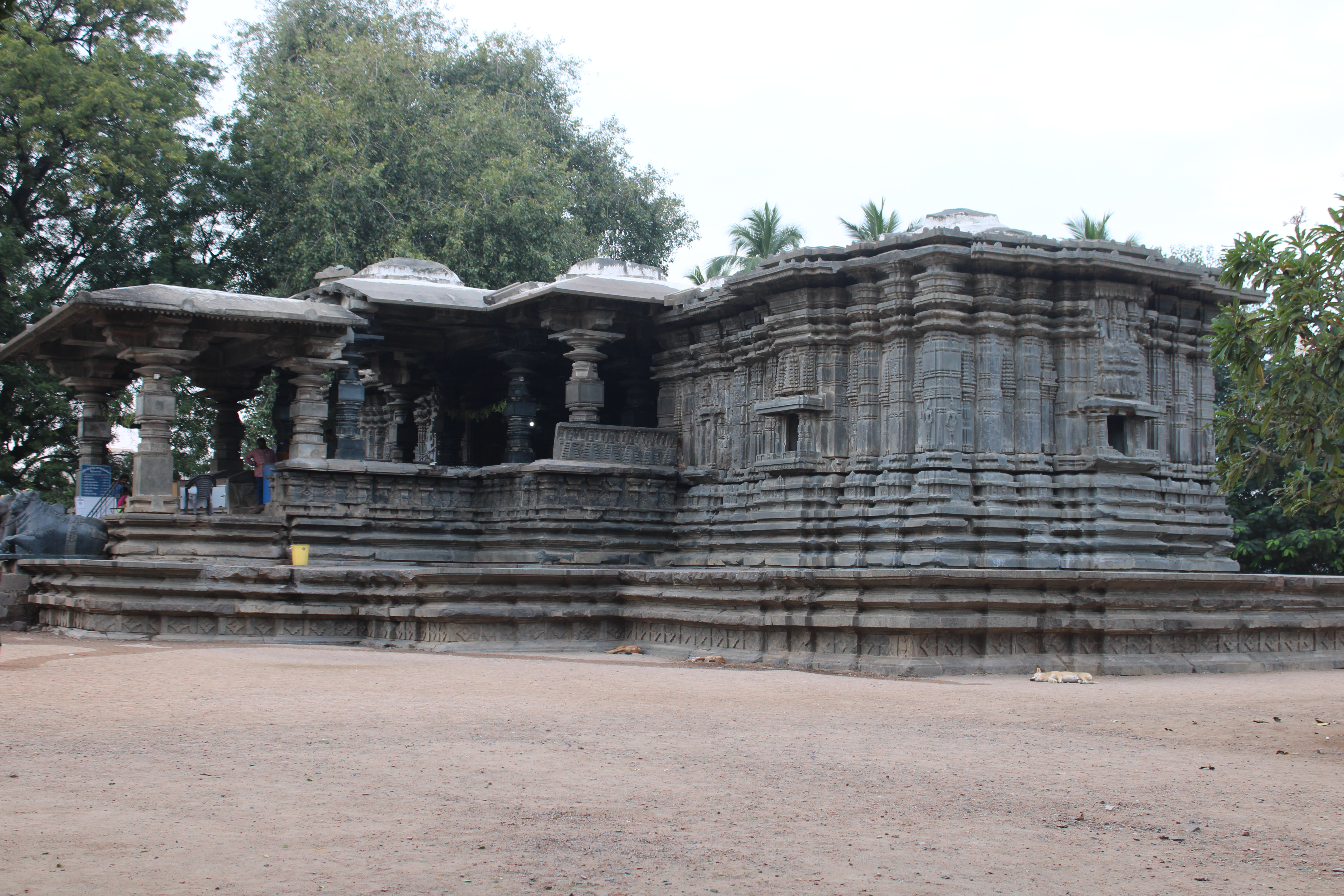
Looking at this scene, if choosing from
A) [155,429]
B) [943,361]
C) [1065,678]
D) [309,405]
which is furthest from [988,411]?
[155,429]

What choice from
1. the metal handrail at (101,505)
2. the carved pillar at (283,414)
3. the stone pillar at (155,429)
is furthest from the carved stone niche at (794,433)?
the metal handrail at (101,505)

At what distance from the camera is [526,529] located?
17469 millimetres

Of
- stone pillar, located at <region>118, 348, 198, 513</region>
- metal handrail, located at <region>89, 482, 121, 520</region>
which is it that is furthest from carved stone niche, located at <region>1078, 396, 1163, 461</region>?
metal handrail, located at <region>89, 482, 121, 520</region>

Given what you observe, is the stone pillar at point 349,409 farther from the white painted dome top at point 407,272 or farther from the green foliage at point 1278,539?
the green foliage at point 1278,539

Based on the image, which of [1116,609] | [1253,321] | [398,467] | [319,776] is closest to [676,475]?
[398,467]

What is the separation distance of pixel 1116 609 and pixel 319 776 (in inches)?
330

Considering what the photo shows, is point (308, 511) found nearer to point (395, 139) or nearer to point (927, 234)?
point (927, 234)

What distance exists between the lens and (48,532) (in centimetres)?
1623

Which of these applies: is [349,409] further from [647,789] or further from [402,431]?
[647,789]

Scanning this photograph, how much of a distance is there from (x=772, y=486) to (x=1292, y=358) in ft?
28.7

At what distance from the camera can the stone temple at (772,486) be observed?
40.1 ft

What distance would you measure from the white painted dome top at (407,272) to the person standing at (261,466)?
306 cm

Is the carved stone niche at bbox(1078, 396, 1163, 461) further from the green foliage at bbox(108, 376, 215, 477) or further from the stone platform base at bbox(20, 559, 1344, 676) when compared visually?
the green foliage at bbox(108, 376, 215, 477)

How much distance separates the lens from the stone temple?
40.1ft
